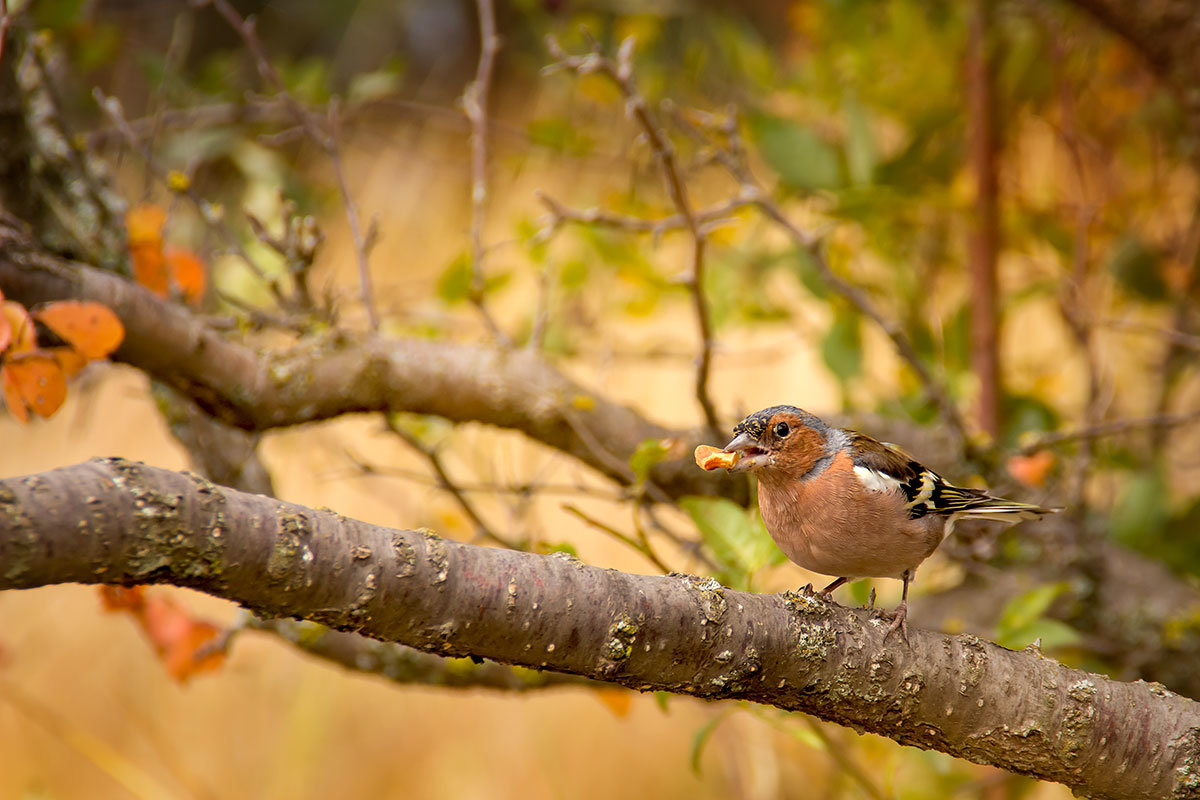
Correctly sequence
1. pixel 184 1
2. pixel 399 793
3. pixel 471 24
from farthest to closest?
A: pixel 471 24 < pixel 184 1 < pixel 399 793

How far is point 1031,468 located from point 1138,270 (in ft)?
3.77

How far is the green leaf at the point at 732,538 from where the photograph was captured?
1448mm

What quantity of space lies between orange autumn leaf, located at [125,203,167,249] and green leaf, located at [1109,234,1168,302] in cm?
261

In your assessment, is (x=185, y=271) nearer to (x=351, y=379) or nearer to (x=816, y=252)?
(x=351, y=379)

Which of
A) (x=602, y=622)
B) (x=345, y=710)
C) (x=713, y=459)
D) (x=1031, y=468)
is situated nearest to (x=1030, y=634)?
(x=1031, y=468)

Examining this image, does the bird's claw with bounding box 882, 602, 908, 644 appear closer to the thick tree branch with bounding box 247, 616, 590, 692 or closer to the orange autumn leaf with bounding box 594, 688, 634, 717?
the orange autumn leaf with bounding box 594, 688, 634, 717

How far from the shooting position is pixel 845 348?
2.58 m

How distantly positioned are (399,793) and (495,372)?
2.12m

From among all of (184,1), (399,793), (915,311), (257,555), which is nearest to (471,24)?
(184,1)

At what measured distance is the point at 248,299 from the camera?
2.70m

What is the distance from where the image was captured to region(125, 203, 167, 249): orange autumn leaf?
180cm

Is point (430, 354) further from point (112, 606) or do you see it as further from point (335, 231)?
point (335, 231)

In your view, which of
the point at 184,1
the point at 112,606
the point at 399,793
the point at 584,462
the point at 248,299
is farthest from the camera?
the point at 184,1

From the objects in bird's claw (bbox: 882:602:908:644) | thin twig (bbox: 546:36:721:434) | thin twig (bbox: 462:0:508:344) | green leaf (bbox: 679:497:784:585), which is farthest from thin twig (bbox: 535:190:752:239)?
bird's claw (bbox: 882:602:908:644)
